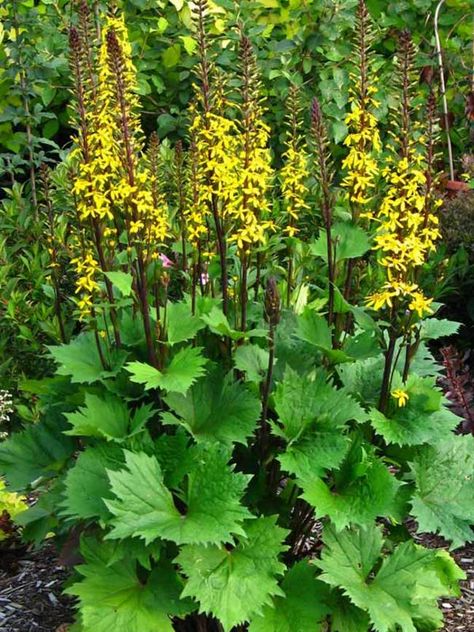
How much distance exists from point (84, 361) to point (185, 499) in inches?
24.5

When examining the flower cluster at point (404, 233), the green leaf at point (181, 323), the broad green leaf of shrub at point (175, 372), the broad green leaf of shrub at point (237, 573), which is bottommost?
the broad green leaf of shrub at point (237, 573)

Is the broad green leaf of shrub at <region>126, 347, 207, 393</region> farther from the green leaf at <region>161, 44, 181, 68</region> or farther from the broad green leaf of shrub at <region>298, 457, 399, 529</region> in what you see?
the green leaf at <region>161, 44, 181, 68</region>

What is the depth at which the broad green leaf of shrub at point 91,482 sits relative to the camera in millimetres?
2727

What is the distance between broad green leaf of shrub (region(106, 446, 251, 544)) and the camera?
2523 millimetres

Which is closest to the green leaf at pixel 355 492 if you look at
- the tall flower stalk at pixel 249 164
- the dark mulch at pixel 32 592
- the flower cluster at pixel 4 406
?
the tall flower stalk at pixel 249 164

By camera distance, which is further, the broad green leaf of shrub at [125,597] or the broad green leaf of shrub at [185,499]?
the broad green leaf of shrub at [125,597]

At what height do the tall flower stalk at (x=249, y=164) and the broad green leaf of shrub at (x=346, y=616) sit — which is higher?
the tall flower stalk at (x=249, y=164)

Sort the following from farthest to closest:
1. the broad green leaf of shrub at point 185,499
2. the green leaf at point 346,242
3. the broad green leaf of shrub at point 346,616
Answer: the green leaf at point 346,242 → the broad green leaf of shrub at point 346,616 → the broad green leaf of shrub at point 185,499

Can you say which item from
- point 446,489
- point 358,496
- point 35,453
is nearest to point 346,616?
point 358,496

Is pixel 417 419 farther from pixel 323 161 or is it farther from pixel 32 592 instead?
pixel 32 592

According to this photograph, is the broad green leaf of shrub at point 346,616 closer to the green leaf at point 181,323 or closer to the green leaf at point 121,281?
the green leaf at point 181,323

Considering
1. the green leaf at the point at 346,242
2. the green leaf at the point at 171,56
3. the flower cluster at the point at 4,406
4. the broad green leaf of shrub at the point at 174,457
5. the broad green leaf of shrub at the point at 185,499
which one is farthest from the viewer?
the green leaf at the point at 171,56

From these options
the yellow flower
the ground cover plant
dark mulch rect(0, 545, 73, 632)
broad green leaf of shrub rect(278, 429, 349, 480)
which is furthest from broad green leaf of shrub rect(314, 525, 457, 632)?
dark mulch rect(0, 545, 73, 632)

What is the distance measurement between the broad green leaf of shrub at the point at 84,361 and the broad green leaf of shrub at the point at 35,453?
225 millimetres
